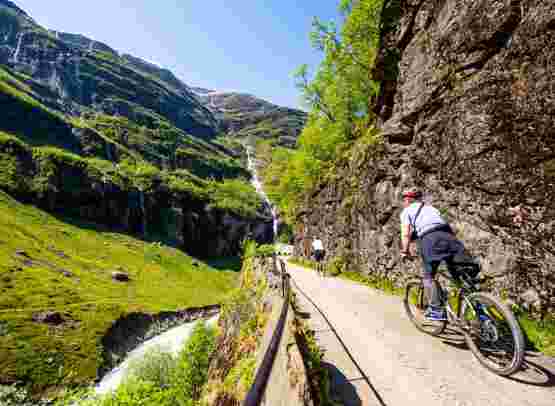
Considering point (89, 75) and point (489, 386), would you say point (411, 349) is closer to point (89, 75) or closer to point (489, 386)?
point (489, 386)

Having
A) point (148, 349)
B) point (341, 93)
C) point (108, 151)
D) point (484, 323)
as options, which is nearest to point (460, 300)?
point (484, 323)

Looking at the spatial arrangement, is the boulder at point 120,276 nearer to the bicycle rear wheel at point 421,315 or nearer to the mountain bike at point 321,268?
the mountain bike at point 321,268

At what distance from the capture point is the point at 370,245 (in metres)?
14.2

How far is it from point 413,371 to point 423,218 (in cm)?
282

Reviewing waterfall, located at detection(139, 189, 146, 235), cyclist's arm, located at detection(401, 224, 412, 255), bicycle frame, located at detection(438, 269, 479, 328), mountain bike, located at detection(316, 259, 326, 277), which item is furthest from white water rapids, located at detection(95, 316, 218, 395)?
waterfall, located at detection(139, 189, 146, 235)

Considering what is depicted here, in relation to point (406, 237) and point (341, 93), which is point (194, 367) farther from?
point (341, 93)

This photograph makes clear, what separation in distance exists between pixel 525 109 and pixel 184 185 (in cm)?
13848

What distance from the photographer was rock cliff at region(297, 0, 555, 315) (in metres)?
6.48

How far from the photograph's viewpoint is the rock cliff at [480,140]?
648cm

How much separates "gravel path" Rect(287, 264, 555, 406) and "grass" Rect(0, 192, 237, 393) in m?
50.2

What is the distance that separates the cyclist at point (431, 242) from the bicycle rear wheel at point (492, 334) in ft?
1.86

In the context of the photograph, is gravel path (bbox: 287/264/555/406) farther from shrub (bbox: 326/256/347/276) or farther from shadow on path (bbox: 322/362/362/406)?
shrub (bbox: 326/256/347/276)

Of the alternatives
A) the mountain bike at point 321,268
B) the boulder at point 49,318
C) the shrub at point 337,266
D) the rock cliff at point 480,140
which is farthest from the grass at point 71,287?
the rock cliff at point 480,140

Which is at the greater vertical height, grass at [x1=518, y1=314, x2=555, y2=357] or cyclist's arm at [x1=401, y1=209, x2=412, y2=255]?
cyclist's arm at [x1=401, y1=209, x2=412, y2=255]
